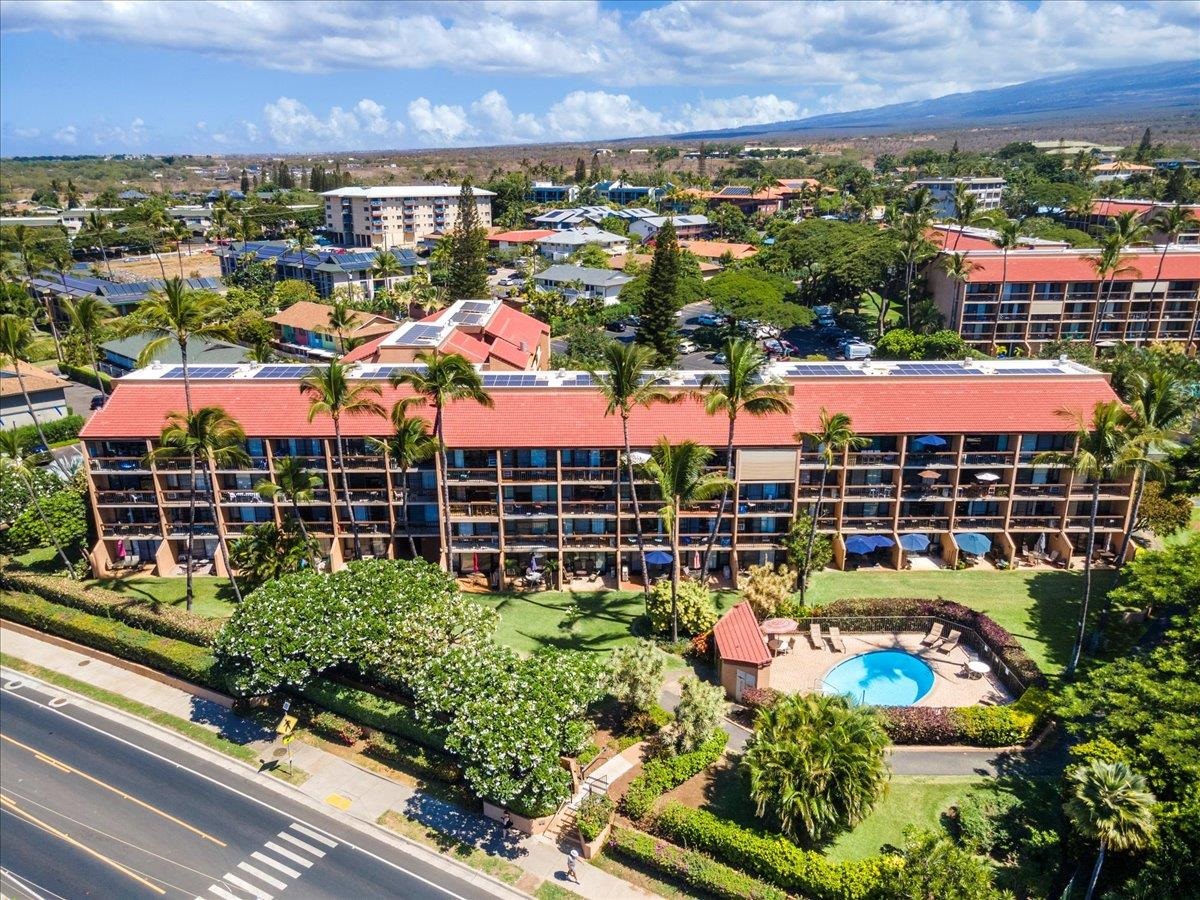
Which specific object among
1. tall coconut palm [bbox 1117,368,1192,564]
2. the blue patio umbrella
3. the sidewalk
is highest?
tall coconut palm [bbox 1117,368,1192,564]

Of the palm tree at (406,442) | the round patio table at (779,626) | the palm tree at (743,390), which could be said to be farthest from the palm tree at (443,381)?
the round patio table at (779,626)

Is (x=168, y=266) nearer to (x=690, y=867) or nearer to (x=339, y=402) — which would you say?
(x=339, y=402)

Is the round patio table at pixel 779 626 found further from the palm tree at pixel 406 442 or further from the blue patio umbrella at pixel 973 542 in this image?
the palm tree at pixel 406 442

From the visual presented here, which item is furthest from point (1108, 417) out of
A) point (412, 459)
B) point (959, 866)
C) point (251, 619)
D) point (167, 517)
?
point (167, 517)

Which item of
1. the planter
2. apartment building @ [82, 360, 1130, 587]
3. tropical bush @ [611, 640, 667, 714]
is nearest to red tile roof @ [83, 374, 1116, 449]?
apartment building @ [82, 360, 1130, 587]

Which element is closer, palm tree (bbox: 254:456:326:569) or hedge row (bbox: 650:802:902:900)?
hedge row (bbox: 650:802:902:900)

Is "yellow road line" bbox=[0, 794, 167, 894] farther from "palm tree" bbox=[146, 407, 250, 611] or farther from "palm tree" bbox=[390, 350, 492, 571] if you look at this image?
"palm tree" bbox=[390, 350, 492, 571]

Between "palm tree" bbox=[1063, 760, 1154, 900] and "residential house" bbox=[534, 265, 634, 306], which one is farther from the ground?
"residential house" bbox=[534, 265, 634, 306]

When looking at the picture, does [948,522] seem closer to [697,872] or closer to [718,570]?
[718,570]
